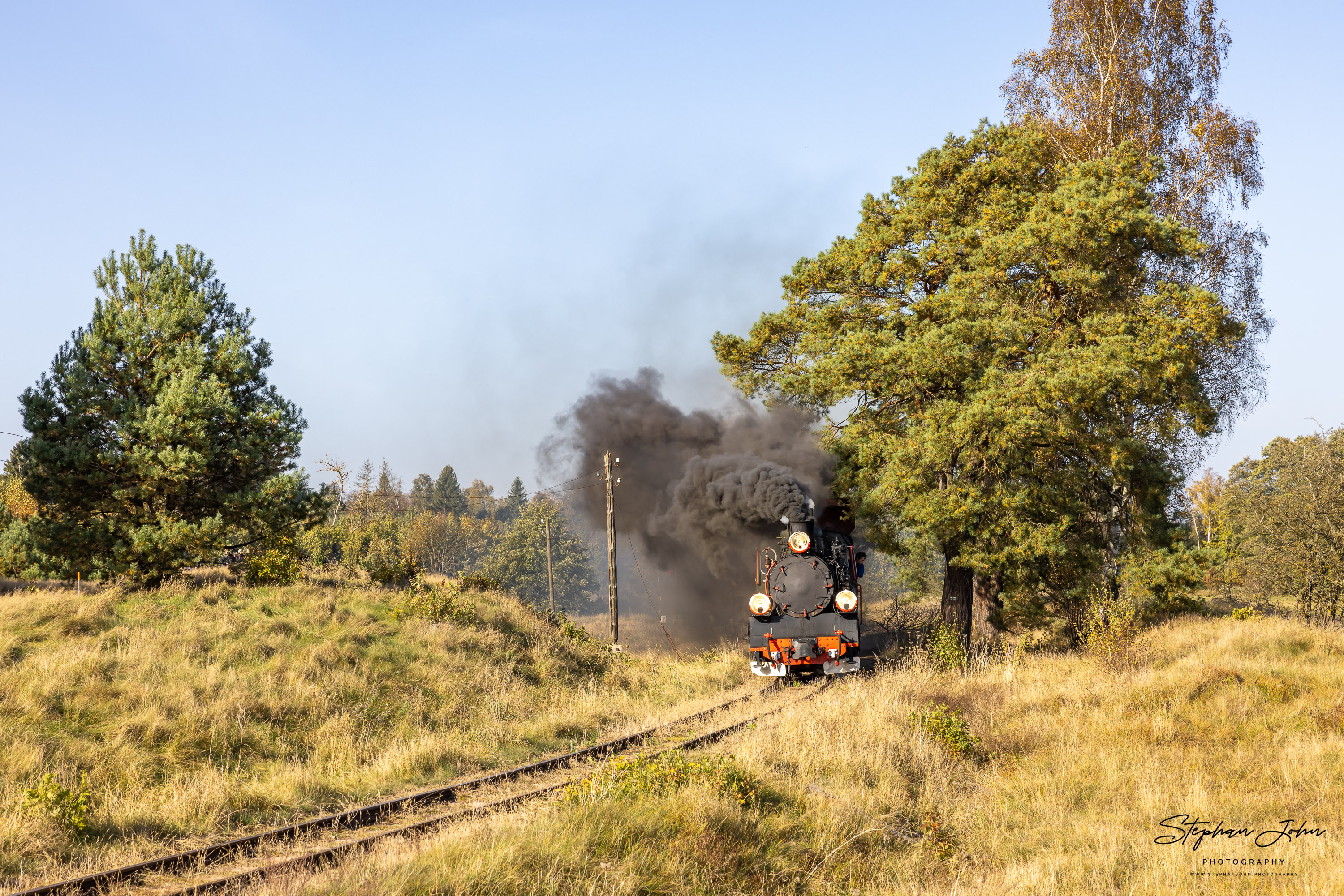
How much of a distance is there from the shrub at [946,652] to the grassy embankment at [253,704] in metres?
4.49

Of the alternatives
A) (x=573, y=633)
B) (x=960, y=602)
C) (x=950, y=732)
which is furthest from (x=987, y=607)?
(x=573, y=633)

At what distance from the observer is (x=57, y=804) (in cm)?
761

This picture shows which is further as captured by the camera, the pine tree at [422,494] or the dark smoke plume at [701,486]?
the pine tree at [422,494]

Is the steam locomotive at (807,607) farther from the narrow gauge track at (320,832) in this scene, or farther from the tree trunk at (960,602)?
the narrow gauge track at (320,832)

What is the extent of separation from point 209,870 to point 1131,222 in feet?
62.7

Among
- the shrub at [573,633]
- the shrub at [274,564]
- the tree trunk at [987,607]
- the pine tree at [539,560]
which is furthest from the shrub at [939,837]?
the pine tree at [539,560]

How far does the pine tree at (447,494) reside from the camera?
103562mm

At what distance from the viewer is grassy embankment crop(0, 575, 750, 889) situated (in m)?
8.56

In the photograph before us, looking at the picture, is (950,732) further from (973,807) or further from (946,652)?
(946,652)

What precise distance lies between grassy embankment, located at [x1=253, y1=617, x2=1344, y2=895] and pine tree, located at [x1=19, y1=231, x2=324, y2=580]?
1316cm

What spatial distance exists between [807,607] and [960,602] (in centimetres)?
518
